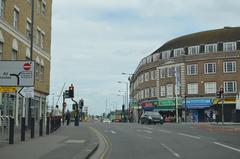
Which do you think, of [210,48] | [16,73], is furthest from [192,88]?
[16,73]

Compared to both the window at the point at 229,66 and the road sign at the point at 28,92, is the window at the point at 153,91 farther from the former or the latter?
the road sign at the point at 28,92

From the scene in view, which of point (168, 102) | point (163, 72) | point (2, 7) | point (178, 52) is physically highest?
point (178, 52)

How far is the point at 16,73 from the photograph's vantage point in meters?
19.8

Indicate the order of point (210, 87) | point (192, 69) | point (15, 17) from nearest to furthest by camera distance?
1. point (15, 17)
2. point (210, 87)
3. point (192, 69)

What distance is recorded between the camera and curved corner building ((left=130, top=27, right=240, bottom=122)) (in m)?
83.2

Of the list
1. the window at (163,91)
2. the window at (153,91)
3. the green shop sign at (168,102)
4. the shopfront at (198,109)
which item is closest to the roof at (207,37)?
the window at (163,91)

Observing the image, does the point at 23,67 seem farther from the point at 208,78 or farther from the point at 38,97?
the point at 208,78

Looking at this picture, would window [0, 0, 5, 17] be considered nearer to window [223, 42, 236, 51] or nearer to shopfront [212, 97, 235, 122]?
shopfront [212, 97, 235, 122]

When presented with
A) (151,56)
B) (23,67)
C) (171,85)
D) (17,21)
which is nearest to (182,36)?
(151,56)

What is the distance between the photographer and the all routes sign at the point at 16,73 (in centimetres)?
1953

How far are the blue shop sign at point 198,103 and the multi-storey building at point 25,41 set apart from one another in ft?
137

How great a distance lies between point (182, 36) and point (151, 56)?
25.2 feet

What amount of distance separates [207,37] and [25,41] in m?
58.8

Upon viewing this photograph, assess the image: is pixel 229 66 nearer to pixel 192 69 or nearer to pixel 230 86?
pixel 230 86
